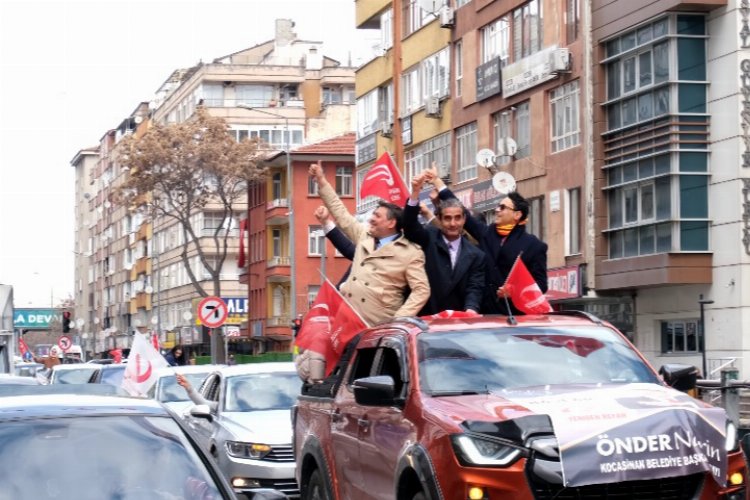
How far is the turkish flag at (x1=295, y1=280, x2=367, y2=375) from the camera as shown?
12141 mm

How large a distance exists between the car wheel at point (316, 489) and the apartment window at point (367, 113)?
4445cm

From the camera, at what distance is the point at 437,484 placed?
882cm

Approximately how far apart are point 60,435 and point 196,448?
2.13 ft

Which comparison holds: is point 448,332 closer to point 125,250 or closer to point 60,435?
point 60,435

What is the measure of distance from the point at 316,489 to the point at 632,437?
393 cm

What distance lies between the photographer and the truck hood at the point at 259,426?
54.3 ft

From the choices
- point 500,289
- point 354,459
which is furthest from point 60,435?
point 500,289

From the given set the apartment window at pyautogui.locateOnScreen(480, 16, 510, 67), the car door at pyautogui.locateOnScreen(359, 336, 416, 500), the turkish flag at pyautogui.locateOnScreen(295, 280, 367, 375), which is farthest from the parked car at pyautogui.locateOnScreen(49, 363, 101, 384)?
the car door at pyautogui.locateOnScreen(359, 336, 416, 500)

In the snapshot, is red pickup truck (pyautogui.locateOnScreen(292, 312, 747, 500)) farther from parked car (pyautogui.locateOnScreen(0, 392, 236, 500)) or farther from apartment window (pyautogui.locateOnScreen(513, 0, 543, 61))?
apartment window (pyautogui.locateOnScreen(513, 0, 543, 61))

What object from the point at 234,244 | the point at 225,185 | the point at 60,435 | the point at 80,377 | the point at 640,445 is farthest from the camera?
the point at 234,244

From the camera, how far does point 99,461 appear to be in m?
Answer: 7.34

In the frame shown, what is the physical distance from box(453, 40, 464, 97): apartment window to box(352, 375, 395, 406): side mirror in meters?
38.0

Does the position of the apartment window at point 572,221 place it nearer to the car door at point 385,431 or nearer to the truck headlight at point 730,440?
the car door at point 385,431

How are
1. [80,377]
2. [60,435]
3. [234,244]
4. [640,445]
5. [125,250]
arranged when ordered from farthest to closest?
[125,250]
[234,244]
[80,377]
[640,445]
[60,435]
